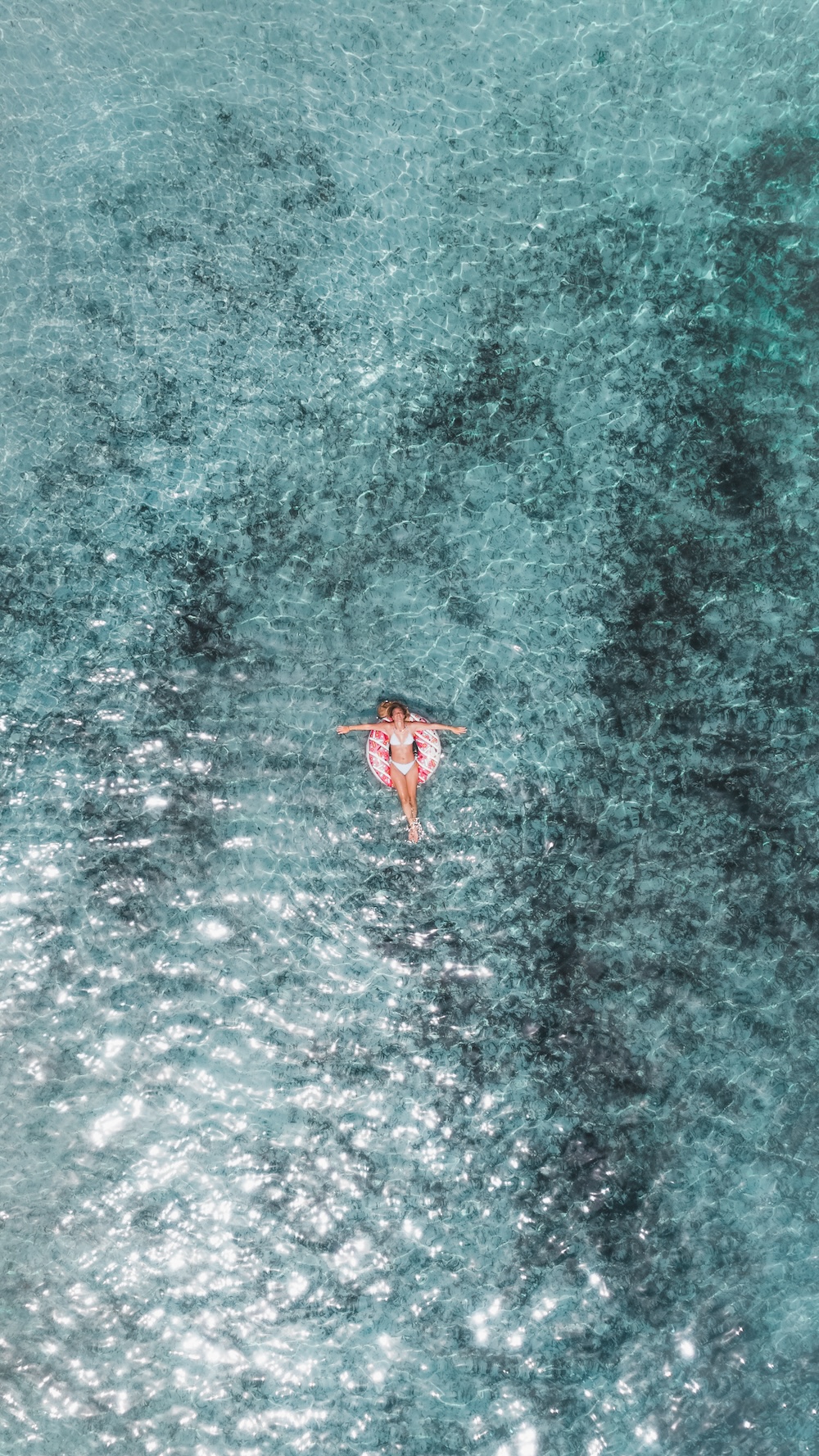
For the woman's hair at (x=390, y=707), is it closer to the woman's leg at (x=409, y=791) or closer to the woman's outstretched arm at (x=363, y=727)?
the woman's outstretched arm at (x=363, y=727)

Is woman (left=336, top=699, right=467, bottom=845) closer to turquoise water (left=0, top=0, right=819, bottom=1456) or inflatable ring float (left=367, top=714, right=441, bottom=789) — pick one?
inflatable ring float (left=367, top=714, right=441, bottom=789)

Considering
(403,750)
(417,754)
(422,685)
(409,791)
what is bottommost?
(409,791)

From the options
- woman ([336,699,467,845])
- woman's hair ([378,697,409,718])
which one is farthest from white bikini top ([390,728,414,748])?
woman's hair ([378,697,409,718])

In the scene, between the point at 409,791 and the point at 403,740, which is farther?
the point at 409,791

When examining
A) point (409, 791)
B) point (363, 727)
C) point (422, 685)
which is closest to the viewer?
point (363, 727)

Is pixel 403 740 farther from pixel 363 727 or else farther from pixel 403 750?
pixel 363 727

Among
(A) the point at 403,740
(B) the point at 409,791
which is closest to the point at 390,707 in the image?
(A) the point at 403,740

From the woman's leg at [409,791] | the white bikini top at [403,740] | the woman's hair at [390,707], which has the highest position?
the woman's hair at [390,707]

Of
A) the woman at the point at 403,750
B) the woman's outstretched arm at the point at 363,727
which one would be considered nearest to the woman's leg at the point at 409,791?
the woman at the point at 403,750

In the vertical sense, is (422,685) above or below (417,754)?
above
